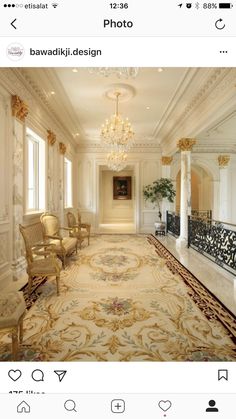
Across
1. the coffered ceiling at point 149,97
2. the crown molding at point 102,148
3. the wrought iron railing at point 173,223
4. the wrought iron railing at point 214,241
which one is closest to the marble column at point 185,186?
the wrought iron railing at point 214,241

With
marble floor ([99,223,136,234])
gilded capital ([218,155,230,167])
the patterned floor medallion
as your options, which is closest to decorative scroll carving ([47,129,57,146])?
the patterned floor medallion

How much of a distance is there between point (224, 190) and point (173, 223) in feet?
13.4

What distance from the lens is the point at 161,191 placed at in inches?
368

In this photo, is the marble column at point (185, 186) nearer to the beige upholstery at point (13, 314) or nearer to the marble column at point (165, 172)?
the marble column at point (165, 172)

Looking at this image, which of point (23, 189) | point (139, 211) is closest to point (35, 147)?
point (23, 189)

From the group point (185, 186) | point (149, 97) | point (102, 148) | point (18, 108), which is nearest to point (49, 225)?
point (18, 108)

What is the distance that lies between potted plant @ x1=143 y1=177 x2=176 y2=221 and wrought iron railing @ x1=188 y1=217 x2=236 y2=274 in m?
2.56
